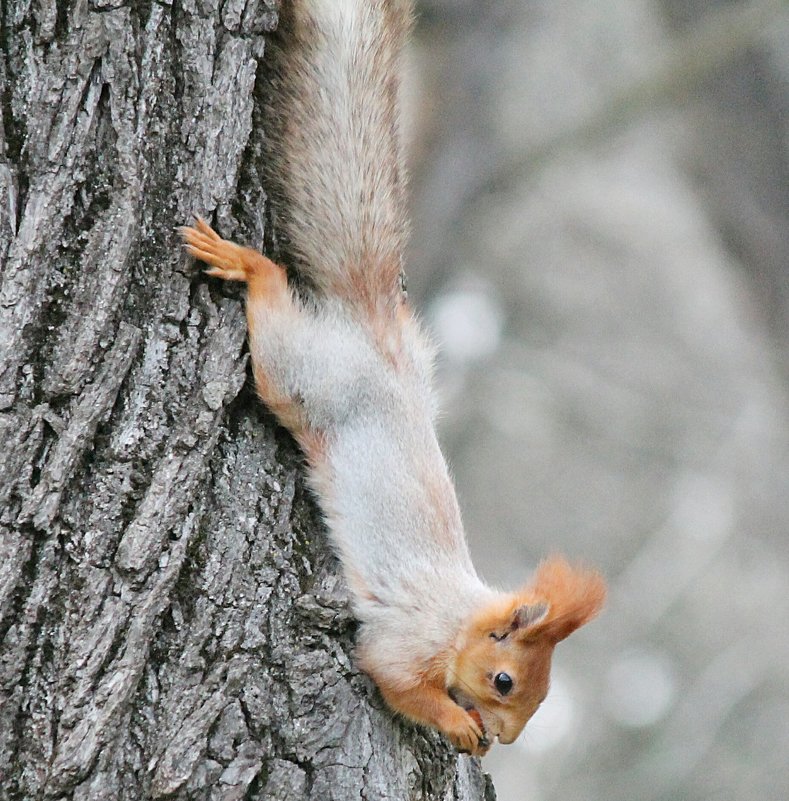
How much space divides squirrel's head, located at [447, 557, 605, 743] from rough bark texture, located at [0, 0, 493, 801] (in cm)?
41

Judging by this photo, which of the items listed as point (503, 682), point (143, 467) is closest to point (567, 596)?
point (503, 682)

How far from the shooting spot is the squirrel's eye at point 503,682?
237cm

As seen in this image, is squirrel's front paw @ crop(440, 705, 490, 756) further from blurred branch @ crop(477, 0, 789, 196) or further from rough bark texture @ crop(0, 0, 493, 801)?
blurred branch @ crop(477, 0, 789, 196)

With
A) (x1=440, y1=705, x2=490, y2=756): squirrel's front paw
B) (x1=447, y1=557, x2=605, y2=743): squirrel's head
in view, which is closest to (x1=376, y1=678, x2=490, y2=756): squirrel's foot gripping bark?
(x1=440, y1=705, x2=490, y2=756): squirrel's front paw

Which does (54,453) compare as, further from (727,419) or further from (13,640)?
(727,419)

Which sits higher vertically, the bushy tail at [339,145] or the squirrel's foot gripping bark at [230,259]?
the bushy tail at [339,145]

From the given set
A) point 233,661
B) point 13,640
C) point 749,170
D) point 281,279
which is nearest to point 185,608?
point 233,661

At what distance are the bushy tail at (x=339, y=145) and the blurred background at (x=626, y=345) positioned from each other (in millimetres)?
2422

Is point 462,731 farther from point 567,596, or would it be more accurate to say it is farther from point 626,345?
point 626,345

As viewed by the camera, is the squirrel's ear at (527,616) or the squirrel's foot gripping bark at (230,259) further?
the squirrel's ear at (527,616)

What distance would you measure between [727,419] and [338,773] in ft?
27.2

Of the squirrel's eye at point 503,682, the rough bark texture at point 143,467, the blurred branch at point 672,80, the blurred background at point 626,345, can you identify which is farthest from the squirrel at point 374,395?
the blurred branch at point 672,80

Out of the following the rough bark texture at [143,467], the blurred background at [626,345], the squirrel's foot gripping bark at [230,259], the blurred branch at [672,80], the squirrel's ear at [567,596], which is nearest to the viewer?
the rough bark texture at [143,467]

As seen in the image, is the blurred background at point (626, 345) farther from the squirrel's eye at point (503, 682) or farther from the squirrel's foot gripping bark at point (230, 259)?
the squirrel's foot gripping bark at point (230, 259)
